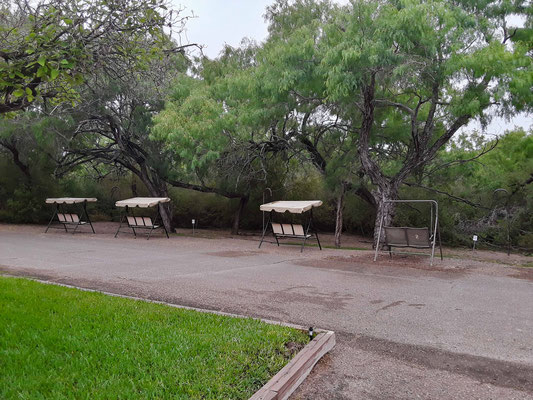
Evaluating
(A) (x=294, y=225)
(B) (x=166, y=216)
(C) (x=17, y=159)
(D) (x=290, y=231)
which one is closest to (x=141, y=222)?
(B) (x=166, y=216)

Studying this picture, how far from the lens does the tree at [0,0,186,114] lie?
15.5 feet

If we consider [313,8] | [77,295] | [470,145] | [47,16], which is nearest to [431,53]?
[313,8]

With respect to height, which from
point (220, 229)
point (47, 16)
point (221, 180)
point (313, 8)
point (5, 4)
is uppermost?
point (313, 8)

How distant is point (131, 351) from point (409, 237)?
8306 mm

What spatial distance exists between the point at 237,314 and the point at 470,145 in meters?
22.0

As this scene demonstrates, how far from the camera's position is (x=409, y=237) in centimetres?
1063

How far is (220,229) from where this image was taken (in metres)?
23.1

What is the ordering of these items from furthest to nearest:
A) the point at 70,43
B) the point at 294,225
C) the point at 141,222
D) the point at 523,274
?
the point at 141,222 < the point at 294,225 < the point at 523,274 < the point at 70,43

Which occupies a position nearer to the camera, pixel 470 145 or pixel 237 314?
pixel 237 314

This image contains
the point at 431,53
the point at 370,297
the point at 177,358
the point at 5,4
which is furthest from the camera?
the point at 431,53

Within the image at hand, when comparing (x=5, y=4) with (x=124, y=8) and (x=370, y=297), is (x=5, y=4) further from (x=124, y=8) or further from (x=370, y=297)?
(x=370, y=297)

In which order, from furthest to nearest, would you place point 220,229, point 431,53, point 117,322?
point 220,229
point 431,53
point 117,322

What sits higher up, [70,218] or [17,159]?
[17,159]

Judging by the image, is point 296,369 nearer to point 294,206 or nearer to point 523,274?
point 523,274
